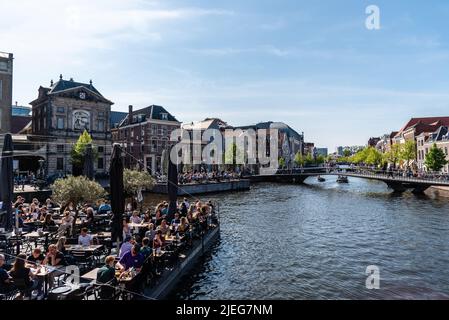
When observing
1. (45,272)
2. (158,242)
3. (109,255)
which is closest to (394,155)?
(158,242)

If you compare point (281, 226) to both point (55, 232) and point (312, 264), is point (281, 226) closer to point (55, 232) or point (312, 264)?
point (312, 264)

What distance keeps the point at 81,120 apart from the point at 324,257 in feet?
179

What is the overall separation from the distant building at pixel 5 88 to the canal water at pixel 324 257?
35.9 m

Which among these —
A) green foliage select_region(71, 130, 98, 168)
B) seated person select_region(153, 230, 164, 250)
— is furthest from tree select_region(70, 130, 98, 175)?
seated person select_region(153, 230, 164, 250)

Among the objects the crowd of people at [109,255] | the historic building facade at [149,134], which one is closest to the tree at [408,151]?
the historic building facade at [149,134]

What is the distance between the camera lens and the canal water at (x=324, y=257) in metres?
13.4

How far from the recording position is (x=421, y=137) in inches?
3054

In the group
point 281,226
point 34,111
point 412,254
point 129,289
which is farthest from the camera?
point 34,111

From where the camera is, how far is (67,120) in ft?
194

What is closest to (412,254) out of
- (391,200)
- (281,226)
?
(281,226)

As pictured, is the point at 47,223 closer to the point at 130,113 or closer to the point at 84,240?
the point at 84,240

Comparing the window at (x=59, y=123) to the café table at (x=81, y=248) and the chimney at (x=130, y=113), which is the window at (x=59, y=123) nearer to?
the chimney at (x=130, y=113)
